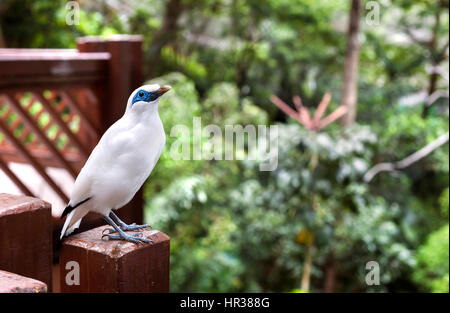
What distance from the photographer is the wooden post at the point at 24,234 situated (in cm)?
47

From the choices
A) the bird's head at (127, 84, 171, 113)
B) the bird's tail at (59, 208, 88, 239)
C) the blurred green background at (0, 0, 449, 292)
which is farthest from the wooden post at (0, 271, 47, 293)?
the blurred green background at (0, 0, 449, 292)

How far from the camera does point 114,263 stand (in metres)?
0.44

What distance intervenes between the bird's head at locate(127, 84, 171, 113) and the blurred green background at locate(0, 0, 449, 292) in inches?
68.4

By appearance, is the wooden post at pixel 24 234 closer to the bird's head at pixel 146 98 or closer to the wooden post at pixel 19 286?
the wooden post at pixel 19 286

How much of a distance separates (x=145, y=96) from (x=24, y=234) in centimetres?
25

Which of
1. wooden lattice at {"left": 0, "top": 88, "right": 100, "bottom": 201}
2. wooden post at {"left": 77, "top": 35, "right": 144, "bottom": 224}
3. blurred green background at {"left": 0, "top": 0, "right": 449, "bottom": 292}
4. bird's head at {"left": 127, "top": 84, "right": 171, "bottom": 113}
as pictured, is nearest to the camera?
bird's head at {"left": 127, "top": 84, "right": 171, "bottom": 113}

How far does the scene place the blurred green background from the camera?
7.89ft

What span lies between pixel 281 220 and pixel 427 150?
0.97m

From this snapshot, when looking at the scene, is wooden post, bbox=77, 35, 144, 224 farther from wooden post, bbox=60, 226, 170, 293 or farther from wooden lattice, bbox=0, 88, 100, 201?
wooden post, bbox=60, 226, 170, 293

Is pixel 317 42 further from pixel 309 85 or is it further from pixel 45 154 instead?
pixel 45 154

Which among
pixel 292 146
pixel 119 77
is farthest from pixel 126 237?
pixel 292 146

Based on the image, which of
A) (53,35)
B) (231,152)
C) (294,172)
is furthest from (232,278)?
(53,35)

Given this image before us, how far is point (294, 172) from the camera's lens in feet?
7.43

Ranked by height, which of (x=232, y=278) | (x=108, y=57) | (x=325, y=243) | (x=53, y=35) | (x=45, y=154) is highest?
(x=53, y=35)
